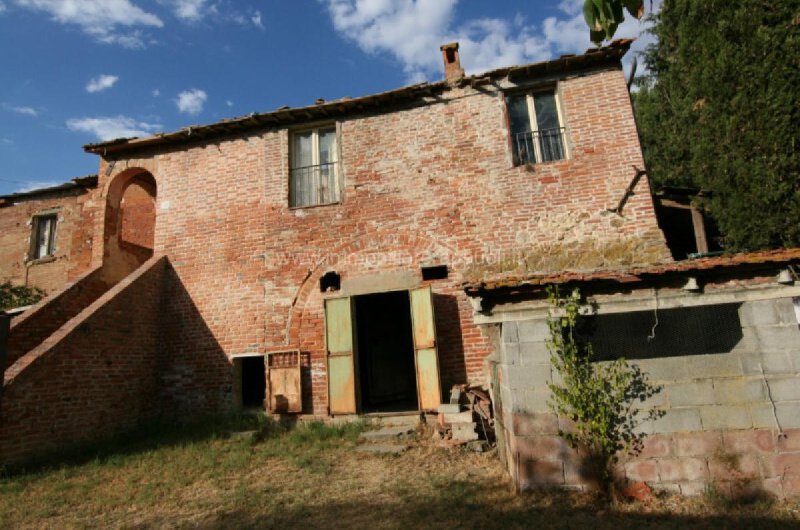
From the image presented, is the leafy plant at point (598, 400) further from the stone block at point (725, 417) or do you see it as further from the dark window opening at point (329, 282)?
the dark window opening at point (329, 282)

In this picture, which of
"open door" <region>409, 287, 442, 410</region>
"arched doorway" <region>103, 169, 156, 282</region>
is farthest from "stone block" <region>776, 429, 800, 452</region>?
"arched doorway" <region>103, 169, 156, 282</region>

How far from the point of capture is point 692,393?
4746 mm

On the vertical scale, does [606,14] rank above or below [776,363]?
Answer: above

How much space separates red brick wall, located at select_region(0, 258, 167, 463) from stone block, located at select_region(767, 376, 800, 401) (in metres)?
9.87

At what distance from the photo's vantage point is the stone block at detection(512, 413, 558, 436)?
488 centimetres

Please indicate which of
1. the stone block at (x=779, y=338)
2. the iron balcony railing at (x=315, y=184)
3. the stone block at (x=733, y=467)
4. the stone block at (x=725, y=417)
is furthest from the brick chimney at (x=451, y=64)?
the stone block at (x=733, y=467)

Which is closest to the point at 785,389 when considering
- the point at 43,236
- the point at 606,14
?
the point at 606,14

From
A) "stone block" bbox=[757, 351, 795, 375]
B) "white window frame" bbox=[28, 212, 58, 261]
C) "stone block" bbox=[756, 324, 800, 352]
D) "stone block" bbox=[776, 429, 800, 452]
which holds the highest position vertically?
"white window frame" bbox=[28, 212, 58, 261]

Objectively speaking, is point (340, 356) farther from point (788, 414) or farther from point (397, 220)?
point (788, 414)

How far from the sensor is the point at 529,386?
5.00m

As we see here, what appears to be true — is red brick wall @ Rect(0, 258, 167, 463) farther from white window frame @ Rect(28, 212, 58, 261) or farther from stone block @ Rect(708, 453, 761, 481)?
stone block @ Rect(708, 453, 761, 481)

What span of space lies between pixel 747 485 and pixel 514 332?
108 inches

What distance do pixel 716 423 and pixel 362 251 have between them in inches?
249

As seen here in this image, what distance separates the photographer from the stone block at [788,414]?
15.0 ft
